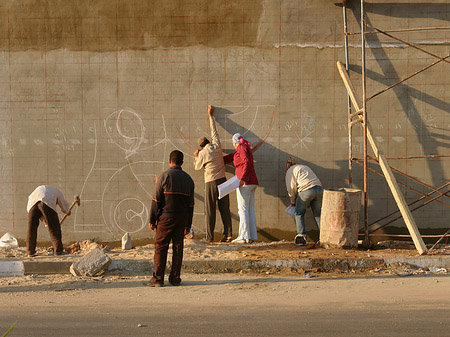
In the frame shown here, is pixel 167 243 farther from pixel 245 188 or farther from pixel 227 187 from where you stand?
pixel 245 188

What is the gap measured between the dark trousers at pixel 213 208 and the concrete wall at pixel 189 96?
0.78 feet

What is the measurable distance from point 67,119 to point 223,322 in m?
5.81

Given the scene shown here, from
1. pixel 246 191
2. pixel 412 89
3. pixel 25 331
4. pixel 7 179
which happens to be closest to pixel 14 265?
pixel 7 179

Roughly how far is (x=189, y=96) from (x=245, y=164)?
158 centimetres

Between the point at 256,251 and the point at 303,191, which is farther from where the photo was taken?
the point at 303,191

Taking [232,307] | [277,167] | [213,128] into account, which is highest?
[213,128]

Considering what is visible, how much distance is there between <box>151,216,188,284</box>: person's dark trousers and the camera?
7.32 metres

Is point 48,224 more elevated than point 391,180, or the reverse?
point 391,180

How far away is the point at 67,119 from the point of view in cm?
1039

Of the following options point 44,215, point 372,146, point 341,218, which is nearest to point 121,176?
point 44,215

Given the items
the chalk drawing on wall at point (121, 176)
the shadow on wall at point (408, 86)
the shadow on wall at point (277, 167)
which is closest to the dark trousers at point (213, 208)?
the shadow on wall at point (277, 167)

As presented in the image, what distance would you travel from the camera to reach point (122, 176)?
1042 cm

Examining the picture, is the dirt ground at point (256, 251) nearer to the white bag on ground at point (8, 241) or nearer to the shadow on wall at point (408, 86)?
the white bag on ground at point (8, 241)

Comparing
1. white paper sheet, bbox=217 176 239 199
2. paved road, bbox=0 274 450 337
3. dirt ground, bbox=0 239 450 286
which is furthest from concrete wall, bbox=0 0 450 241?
paved road, bbox=0 274 450 337
